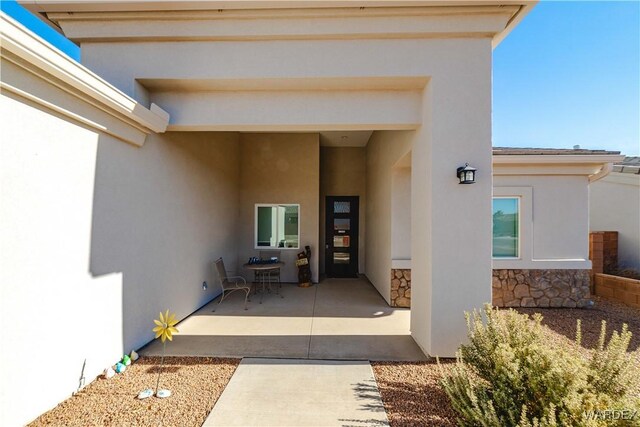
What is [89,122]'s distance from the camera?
2.99 metres

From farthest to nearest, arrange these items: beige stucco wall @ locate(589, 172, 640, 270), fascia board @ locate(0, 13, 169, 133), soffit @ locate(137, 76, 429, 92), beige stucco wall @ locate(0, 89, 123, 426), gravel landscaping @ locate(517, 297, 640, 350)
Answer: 1. beige stucco wall @ locate(589, 172, 640, 270)
2. gravel landscaping @ locate(517, 297, 640, 350)
3. soffit @ locate(137, 76, 429, 92)
4. beige stucco wall @ locate(0, 89, 123, 426)
5. fascia board @ locate(0, 13, 169, 133)

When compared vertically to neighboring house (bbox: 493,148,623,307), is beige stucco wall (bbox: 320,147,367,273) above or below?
above

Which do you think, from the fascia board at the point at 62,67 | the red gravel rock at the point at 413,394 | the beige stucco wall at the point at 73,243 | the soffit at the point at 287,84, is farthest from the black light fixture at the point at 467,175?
the beige stucco wall at the point at 73,243

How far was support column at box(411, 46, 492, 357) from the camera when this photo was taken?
11.9ft

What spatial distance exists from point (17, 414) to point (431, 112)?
205 inches

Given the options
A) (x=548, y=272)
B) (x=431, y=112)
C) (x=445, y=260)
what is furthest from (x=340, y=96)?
(x=548, y=272)

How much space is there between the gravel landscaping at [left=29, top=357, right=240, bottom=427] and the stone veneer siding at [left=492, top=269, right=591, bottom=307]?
5.59 m

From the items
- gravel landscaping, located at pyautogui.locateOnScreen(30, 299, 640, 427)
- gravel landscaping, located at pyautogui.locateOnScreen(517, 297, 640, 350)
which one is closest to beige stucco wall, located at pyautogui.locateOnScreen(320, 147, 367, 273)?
gravel landscaping, located at pyautogui.locateOnScreen(517, 297, 640, 350)

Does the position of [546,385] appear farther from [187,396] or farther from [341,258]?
[341,258]

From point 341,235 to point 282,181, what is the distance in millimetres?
2700

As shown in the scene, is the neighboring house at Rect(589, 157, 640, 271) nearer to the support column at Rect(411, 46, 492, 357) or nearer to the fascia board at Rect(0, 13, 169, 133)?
the support column at Rect(411, 46, 492, 357)

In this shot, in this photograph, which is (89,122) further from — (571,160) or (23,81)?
(571,160)

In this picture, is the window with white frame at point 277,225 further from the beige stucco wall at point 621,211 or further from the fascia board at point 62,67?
the beige stucco wall at point 621,211

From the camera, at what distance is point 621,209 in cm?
834
